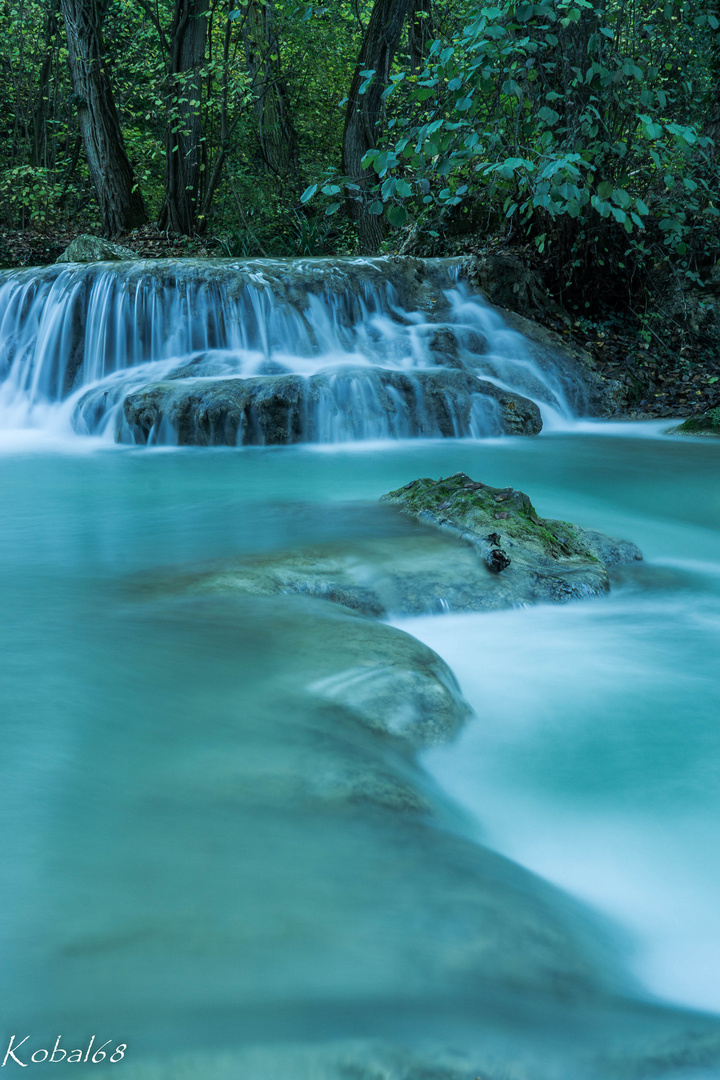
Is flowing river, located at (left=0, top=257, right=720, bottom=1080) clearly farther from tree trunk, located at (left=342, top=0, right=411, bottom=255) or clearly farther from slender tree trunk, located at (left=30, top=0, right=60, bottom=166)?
slender tree trunk, located at (left=30, top=0, right=60, bottom=166)

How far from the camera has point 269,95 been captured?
1777cm

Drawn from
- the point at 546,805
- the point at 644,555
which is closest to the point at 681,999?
the point at 546,805

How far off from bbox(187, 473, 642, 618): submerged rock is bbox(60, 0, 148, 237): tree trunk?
13079 millimetres

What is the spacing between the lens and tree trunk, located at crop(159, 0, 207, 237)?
1465 centimetres

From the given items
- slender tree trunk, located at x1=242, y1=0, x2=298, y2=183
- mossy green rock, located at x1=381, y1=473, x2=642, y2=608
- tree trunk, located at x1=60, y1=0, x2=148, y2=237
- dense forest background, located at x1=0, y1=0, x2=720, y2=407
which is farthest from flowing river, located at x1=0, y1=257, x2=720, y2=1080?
slender tree trunk, located at x1=242, y1=0, x2=298, y2=183

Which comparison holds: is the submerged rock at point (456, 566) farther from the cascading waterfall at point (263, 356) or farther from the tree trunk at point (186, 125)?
the tree trunk at point (186, 125)

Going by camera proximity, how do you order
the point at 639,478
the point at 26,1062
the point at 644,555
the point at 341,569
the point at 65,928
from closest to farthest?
the point at 26,1062
the point at 65,928
the point at 341,569
the point at 644,555
the point at 639,478

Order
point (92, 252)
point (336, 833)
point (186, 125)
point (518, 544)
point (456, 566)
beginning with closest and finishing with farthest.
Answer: point (336, 833) < point (456, 566) < point (518, 544) < point (92, 252) < point (186, 125)

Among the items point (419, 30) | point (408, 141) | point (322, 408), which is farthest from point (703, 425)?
point (419, 30)

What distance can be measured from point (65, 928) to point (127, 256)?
44.4ft

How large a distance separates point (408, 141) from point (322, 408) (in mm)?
3236

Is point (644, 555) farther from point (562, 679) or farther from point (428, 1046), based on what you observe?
point (428, 1046)

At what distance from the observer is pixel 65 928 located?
1579 mm

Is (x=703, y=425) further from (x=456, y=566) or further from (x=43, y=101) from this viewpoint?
(x=43, y=101)
